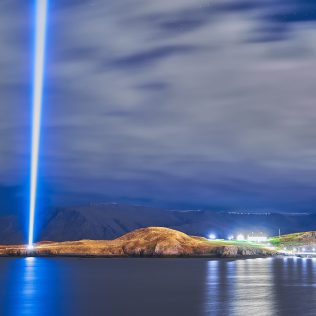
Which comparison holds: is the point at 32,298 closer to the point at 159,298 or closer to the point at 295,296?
the point at 159,298

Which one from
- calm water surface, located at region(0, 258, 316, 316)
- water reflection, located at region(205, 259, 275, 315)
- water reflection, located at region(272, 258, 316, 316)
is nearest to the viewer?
calm water surface, located at region(0, 258, 316, 316)

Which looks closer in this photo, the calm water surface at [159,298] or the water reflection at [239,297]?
the calm water surface at [159,298]

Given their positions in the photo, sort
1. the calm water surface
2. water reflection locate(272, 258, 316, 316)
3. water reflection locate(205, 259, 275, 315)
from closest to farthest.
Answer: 1. the calm water surface
2. water reflection locate(205, 259, 275, 315)
3. water reflection locate(272, 258, 316, 316)

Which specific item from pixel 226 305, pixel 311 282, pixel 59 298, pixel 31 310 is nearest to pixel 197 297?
pixel 226 305

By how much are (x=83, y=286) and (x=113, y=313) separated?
51299mm

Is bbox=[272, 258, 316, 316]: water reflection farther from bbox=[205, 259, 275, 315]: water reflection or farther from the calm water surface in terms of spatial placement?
bbox=[205, 259, 275, 315]: water reflection

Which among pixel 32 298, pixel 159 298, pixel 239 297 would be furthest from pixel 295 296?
pixel 32 298

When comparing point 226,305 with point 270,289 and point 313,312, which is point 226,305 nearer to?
point 313,312

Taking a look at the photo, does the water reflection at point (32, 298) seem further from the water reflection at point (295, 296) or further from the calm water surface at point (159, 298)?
the water reflection at point (295, 296)

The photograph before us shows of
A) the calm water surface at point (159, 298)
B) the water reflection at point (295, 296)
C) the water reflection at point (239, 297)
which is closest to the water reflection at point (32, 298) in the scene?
the calm water surface at point (159, 298)

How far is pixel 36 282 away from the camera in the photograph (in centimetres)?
15450

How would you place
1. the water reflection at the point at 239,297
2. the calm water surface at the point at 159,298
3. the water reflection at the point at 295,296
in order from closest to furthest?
1. the calm water surface at the point at 159,298
2. the water reflection at the point at 239,297
3. the water reflection at the point at 295,296

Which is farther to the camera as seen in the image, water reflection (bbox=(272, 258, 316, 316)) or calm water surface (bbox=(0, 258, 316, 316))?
water reflection (bbox=(272, 258, 316, 316))

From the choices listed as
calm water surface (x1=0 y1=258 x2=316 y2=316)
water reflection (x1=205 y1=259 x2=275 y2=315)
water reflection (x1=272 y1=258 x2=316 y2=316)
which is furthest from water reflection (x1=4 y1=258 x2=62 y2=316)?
water reflection (x1=272 y1=258 x2=316 y2=316)
